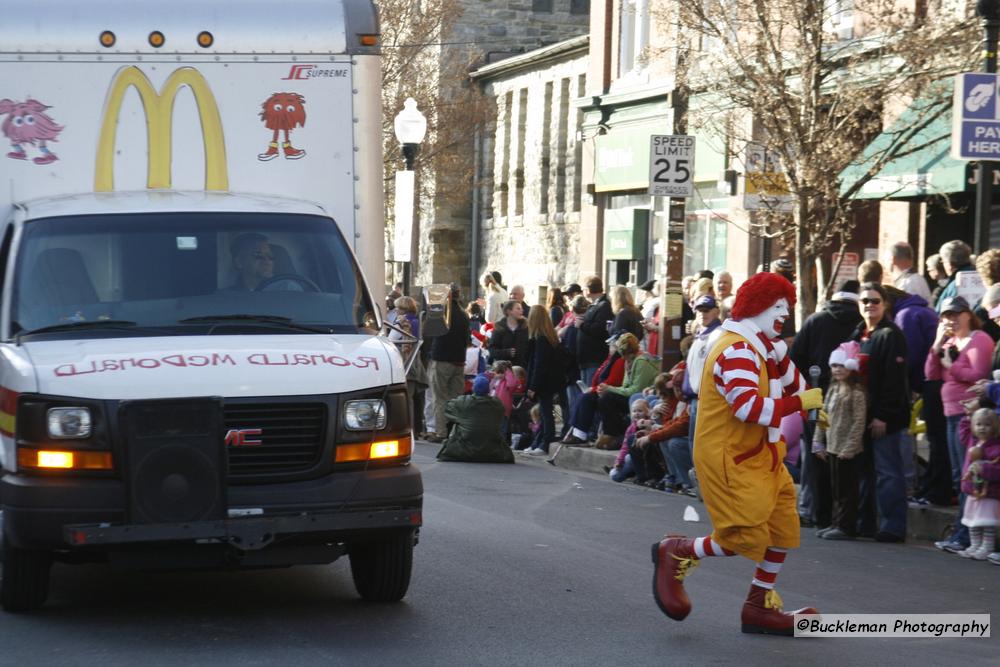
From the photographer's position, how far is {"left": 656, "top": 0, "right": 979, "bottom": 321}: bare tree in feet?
61.6

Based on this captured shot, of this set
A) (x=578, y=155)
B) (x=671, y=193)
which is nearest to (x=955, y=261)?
(x=671, y=193)

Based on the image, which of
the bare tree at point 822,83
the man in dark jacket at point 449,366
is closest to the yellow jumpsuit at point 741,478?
the bare tree at point 822,83

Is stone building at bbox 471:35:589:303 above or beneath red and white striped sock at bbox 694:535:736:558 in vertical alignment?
above

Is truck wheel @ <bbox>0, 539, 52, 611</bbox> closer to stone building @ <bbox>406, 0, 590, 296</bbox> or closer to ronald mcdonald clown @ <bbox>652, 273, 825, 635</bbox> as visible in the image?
ronald mcdonald clown @ <bbox>652, 273, 825, 635</bbox>

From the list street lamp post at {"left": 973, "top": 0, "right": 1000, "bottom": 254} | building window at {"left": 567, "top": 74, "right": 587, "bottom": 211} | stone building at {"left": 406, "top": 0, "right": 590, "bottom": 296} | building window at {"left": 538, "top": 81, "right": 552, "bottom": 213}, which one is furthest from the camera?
stone building at {"left": 406, "top": 0, "right": 590, "bottom": 296}

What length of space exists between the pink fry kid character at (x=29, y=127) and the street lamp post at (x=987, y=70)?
767 cm

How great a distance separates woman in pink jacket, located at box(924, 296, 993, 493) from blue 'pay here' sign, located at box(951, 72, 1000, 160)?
1.33 m

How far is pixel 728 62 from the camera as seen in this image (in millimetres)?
20719

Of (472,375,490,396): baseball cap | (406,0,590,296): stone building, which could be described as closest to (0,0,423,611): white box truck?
(472,375,490,396): baseball cap

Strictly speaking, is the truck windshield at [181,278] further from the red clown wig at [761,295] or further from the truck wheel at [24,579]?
the red clown wig at [761,295]

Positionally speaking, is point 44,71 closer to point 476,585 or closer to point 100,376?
point 100,376

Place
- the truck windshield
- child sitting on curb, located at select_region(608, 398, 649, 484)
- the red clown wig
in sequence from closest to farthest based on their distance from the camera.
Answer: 1. the red clown wig
2. the truck windshield
3. child sitting on curb, located at select_region(608, 398, 649, 484)

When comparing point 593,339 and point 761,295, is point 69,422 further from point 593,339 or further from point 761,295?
point 593,339

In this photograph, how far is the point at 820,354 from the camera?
1341 cm
